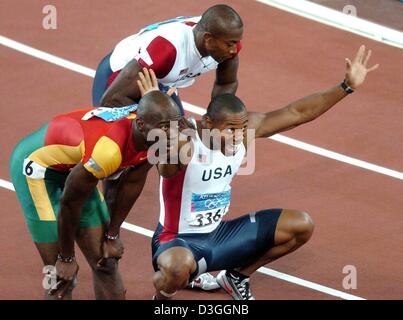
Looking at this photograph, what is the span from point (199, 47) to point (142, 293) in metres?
1.85

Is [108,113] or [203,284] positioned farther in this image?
[203,284]

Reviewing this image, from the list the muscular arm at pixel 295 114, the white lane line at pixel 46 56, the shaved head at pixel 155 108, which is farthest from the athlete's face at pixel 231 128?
the white lane line at pixel 46 56

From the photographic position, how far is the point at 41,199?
24.5 ft

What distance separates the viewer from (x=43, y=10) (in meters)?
12.2

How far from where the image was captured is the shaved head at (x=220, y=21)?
7.89 m

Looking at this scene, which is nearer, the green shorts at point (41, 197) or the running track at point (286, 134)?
the green shorts at point (41, 197)

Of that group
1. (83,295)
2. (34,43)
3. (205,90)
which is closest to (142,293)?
(83,295)

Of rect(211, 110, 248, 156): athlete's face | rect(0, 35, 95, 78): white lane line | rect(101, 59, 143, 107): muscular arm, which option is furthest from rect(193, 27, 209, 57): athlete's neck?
rect(0, 35, 95, 78): white lane line

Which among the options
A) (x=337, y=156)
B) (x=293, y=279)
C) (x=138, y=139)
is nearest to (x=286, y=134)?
(x=337, y=156)

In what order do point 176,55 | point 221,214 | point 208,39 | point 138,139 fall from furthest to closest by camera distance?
point 176,55 < point 208,39 < point 221,214 < point 138,139

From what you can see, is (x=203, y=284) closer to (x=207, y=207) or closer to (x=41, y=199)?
(x=207, y=207)

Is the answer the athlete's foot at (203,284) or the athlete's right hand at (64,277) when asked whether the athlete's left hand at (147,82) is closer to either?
the athlete's right hand at (64,277)

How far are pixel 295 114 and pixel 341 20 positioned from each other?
15.5 ft

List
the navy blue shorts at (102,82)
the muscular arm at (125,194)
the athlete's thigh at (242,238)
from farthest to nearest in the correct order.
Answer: the navy blue shorts at (102,82), the athlete's thigh at (242,238), the muscular arm at (125,194)
